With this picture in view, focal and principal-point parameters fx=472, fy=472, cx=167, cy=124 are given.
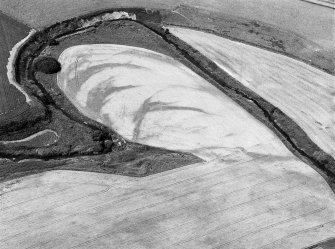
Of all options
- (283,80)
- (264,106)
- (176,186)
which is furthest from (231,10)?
(176,186)

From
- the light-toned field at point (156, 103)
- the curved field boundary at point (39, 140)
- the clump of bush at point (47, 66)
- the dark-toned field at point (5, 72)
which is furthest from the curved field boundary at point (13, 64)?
the curved field boundary at point (39, 140)

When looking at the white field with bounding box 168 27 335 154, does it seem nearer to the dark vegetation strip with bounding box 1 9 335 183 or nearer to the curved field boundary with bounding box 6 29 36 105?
the dark vegetation strip with bounding box 1 9 335 183

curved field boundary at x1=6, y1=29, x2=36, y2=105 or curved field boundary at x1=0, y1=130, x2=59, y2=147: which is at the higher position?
curved field boundary at x1=6, y1=29, x2=36, y2=105

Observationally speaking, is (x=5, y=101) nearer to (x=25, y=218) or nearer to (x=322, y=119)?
(x=25, y=218)

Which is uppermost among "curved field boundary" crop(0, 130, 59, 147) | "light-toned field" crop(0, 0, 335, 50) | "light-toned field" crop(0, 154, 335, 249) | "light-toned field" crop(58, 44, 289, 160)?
"light-toned field" crop(0, 0, 335, 50)

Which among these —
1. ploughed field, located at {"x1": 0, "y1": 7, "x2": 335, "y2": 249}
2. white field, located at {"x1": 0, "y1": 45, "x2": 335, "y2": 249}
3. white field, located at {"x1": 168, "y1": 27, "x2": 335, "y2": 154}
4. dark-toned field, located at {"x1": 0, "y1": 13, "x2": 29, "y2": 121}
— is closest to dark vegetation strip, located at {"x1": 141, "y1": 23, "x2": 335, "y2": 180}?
white field, located at {"x1": 168, "y1": 27, "x2": 335, "y2": 154}

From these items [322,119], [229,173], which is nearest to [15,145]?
[229,173]
